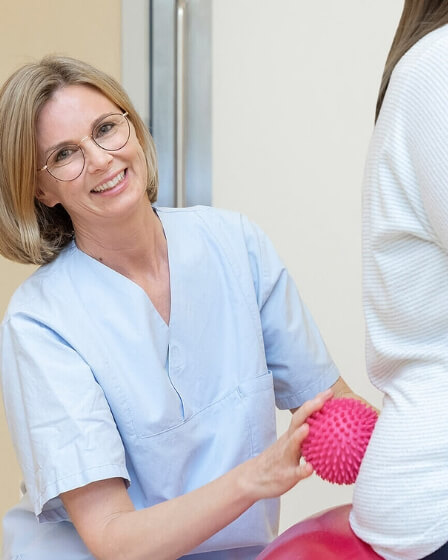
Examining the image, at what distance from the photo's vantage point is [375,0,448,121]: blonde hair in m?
0.92

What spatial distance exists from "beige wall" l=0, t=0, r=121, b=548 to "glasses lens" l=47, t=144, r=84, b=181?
96 cm

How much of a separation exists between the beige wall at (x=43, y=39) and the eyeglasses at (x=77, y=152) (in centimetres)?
95

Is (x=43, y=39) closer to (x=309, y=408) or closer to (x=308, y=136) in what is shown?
(x=308, y=136)

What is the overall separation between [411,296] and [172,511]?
50 centimetres

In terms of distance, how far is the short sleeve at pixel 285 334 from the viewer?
4.90ft

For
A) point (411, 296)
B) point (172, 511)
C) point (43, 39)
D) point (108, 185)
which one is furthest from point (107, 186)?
point (43, 39)

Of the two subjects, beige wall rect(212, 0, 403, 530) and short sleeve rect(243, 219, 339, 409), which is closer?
short sleeve rect(243, 219, 339, 409)

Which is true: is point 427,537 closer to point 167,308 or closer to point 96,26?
point 167,308

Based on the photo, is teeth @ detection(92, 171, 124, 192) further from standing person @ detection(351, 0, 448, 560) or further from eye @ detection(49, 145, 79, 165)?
standing person @ detection(351, 0, 448, 560)

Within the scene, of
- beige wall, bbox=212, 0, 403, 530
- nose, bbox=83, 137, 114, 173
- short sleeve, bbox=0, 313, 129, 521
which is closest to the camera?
short sleeve, bbox=0, 313, 129, 521

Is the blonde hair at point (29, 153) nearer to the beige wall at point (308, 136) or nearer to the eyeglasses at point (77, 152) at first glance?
the eyeglasses at point (77, 152)

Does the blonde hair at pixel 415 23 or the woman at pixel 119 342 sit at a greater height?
the blonde hair at pixel 415 23

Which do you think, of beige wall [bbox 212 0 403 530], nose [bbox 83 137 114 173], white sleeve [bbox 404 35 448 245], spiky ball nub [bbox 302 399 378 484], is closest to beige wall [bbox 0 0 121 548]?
beige wall [bbox 212 0 403 530]

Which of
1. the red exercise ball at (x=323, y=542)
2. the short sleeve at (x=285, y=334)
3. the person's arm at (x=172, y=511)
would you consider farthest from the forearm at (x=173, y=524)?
the short sleeve at (x=285, y=334)
